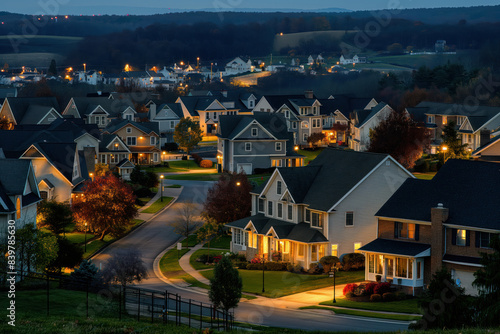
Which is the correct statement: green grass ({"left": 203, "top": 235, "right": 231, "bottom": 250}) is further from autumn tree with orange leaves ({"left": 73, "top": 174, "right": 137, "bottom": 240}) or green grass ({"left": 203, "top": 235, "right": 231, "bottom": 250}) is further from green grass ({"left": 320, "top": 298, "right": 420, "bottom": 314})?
green grass ({"left": 320, "top": 298, "right": 420, "bottom": 314})

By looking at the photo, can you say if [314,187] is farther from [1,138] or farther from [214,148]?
[214,148]

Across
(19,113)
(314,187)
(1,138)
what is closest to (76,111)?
(19,113)

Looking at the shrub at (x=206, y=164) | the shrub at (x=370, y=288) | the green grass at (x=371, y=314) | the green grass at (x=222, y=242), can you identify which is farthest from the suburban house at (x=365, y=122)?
the green grass at (x=371, y=314)

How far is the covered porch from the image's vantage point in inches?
1694

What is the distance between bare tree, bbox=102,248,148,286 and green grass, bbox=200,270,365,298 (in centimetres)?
567

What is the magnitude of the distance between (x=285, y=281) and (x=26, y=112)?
7909 cm

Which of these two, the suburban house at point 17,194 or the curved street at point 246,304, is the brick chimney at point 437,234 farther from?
the suburban house at point 17,194

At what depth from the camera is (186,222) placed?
2351 inches

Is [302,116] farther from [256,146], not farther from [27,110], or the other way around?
Answer: [27,110]

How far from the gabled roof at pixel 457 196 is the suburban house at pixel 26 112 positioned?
76.2 m

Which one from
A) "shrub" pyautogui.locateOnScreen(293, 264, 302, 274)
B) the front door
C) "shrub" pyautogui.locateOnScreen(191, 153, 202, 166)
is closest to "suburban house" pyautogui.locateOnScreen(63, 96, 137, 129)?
"shrub" pyautogui.locateOnScreen(191, 153, 202, 166)

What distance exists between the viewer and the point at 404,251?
43531 mm

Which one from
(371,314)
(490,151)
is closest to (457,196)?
(371,314)

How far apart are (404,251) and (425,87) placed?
108m
